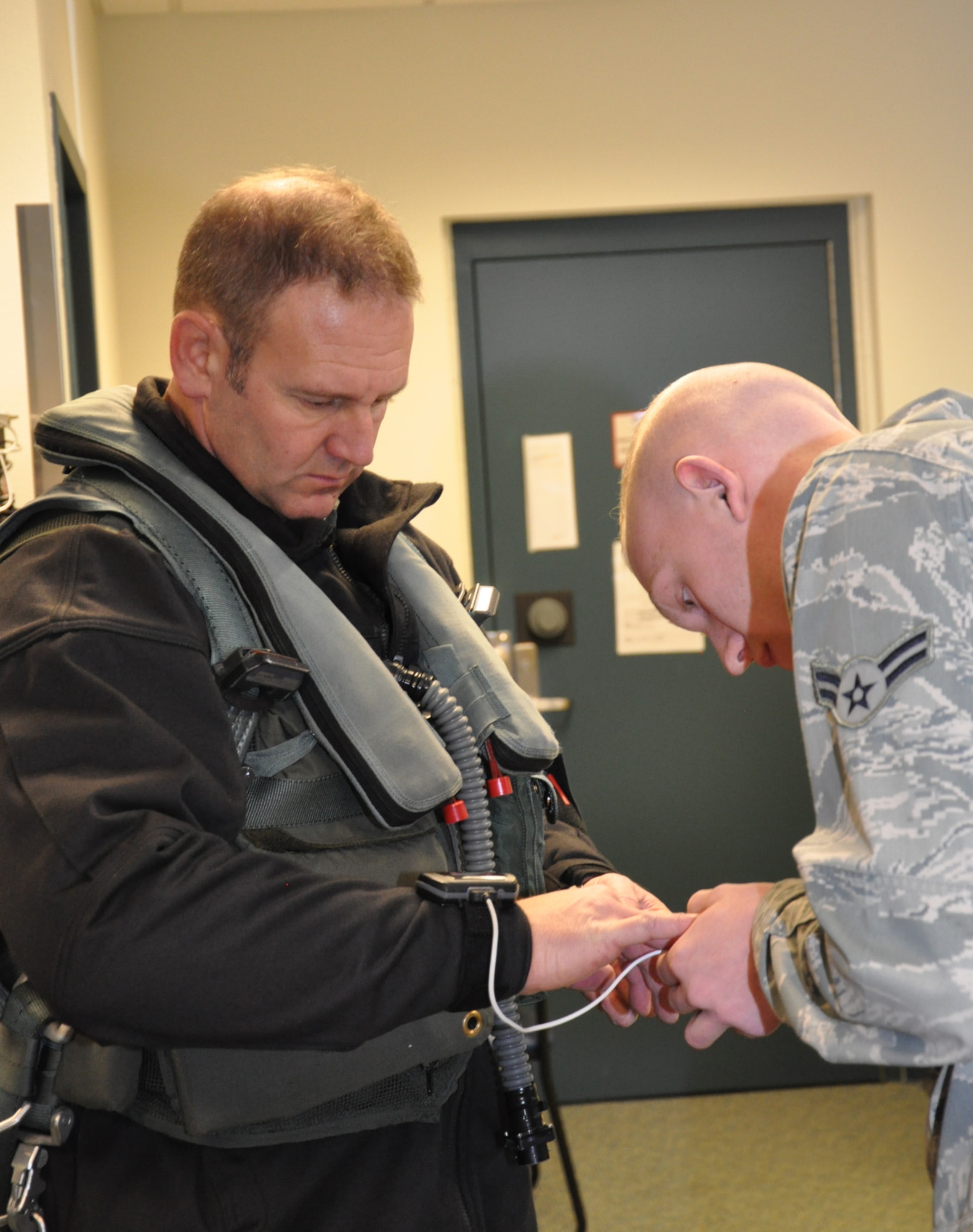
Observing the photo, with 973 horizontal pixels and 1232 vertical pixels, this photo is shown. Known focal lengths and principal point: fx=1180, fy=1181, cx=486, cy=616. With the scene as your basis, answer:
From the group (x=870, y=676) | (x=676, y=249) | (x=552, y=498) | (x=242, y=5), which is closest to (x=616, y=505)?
(x=552, y=498)

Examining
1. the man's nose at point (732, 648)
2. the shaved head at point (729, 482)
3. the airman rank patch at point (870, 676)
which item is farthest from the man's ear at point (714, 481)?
the airman rank patch at point (870, 676)

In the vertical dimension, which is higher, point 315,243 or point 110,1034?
point 315,243

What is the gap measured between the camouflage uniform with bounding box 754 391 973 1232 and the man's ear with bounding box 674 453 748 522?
0.72 feet

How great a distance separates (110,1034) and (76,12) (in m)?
2.67

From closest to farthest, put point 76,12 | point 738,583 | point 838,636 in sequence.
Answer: point 838,636
point 738,583
point 76,12

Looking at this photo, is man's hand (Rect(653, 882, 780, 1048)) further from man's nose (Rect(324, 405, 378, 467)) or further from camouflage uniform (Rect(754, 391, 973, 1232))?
man's nose (Rect(324, 405, 378, 467))

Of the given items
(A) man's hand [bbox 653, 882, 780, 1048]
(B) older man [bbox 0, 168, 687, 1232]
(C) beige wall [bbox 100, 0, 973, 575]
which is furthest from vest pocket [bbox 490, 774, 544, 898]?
(C) beige wall [bbox 100, 0, 973, 575]

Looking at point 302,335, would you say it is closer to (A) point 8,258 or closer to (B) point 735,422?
(B) point 735,422

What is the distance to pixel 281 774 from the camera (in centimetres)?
120

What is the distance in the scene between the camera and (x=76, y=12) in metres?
2.85

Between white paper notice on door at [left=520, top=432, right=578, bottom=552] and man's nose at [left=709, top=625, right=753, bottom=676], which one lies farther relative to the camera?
white paper notice on door at [left=520, top=432, right=578, bottom=552]

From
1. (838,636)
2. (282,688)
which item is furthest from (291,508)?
(838,636)

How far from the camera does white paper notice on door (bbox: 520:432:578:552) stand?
353 cm

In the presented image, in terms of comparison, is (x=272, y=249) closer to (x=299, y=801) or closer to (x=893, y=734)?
(x=299, y=801)
